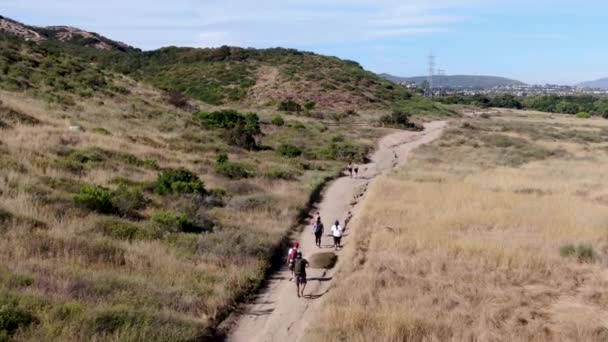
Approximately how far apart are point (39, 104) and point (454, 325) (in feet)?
103

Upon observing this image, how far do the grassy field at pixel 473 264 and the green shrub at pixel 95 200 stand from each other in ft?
23.4

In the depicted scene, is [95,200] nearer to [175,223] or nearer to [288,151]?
[175,223]

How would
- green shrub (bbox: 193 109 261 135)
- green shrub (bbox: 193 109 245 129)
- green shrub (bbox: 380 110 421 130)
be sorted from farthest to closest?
green shrub (bbox: 380 110 421 130), green shrub (bbox: 193 109 245 129), green shrub (bbox: 193 109 261 135)

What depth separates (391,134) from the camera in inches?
2239

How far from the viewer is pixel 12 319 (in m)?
8.27

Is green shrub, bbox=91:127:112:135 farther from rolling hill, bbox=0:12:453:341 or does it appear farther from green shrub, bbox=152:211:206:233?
green shrub, bbox=152:211:206:233

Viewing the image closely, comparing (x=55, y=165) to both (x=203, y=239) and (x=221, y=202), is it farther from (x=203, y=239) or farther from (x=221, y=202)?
(x=203, y=239)

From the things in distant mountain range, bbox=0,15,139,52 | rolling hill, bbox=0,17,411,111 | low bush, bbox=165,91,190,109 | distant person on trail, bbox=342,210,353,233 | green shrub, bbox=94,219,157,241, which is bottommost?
distant person on trail, bbox=342,210,353,233

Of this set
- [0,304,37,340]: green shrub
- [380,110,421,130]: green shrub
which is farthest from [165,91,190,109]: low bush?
[0,304,37,340]: green shrub

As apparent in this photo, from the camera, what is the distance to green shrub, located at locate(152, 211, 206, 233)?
1586 cm

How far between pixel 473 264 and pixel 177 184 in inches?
428

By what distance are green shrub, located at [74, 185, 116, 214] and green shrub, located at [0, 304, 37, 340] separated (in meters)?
7.38

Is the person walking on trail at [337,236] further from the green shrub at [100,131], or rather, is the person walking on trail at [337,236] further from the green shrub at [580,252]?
the green shrub at [100,131]

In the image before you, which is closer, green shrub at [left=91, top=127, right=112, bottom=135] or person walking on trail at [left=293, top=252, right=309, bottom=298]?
person walking on trail at [left=293, top=252, right=309, bottom=298]
